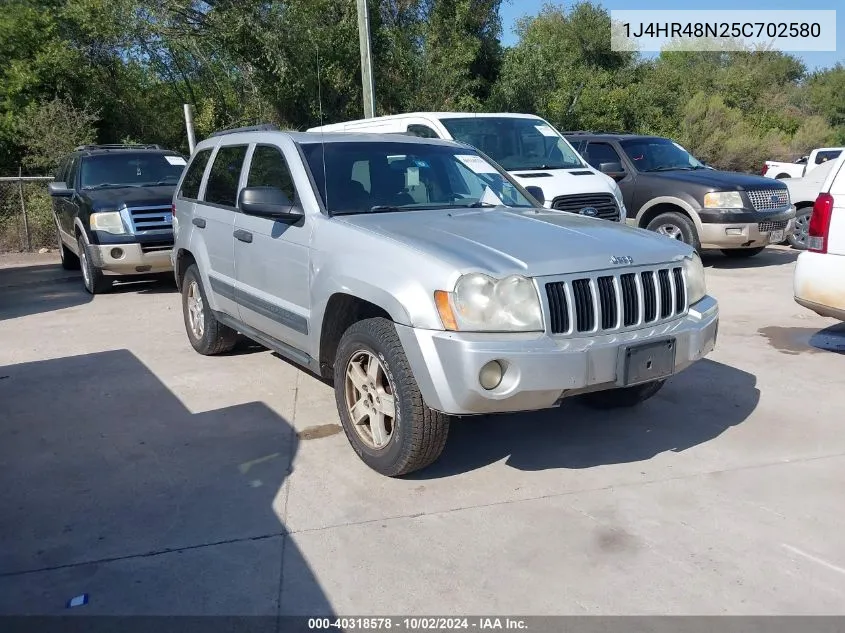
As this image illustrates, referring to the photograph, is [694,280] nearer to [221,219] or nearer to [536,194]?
[536,194]

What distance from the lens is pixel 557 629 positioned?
117 inches

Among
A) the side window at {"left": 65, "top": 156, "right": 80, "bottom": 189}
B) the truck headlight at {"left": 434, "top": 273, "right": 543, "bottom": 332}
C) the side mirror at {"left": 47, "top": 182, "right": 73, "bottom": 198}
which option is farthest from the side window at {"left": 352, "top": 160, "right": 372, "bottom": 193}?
the side window at {"left": 65, "top": 156, "right": 80, "bottom": 189}

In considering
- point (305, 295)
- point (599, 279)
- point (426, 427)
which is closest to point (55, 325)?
point (305, 295)

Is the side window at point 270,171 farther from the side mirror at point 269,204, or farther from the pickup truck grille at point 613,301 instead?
the pickup truck grille at point 613,301

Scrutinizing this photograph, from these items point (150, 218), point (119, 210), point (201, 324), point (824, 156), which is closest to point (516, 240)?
point (201, 324)

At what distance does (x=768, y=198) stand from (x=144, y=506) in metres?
9.35

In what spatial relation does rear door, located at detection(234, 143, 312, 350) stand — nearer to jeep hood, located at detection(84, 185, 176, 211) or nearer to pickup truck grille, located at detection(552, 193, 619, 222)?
pickup truck grille, located at detection(552, 193, 619, 222)

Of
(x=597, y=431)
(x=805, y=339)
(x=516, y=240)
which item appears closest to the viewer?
(x=516, y=240)

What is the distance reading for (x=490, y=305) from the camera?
3729 mm

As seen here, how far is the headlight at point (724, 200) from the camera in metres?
10.4

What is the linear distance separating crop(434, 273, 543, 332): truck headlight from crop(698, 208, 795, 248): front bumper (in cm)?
746

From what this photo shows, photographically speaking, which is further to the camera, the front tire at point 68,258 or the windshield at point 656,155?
the front tire at point 68,258

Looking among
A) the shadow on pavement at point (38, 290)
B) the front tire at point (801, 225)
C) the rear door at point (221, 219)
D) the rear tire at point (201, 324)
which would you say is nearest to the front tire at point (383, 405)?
the rear door at point (221, 219)

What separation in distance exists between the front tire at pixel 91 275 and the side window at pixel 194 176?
3.47 meters
